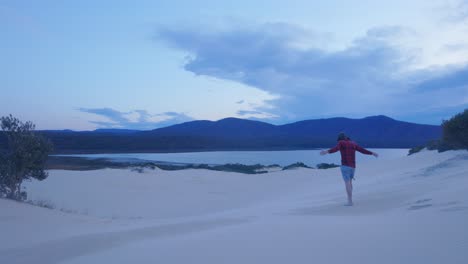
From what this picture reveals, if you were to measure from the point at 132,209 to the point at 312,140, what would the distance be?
59455 millimetres

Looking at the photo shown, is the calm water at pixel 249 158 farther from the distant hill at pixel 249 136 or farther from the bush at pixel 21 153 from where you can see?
the bush at pixel 21 153

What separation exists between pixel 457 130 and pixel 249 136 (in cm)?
6925

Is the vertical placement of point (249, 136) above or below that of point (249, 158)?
above

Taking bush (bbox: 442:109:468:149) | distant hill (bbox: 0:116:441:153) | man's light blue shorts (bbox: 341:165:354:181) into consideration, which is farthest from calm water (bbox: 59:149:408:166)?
man's light blue shorts (bbox: 341:165:354:181)

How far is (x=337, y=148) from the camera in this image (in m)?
9.53

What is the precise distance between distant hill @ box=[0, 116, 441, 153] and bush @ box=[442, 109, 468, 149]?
17.1m

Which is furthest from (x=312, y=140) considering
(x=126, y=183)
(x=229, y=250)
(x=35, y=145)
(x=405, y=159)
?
(x=229, y=250)

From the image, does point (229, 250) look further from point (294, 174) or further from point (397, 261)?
point (294, 174)

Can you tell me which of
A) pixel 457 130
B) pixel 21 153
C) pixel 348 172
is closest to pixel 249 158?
pixel 457 130

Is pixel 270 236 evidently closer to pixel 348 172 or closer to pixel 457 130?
pixel 348 172

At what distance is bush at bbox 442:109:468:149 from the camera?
20609 mm

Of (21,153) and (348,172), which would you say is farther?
(21,153)

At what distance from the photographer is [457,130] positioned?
69.6 feet

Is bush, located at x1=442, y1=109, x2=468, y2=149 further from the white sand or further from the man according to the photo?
the man
